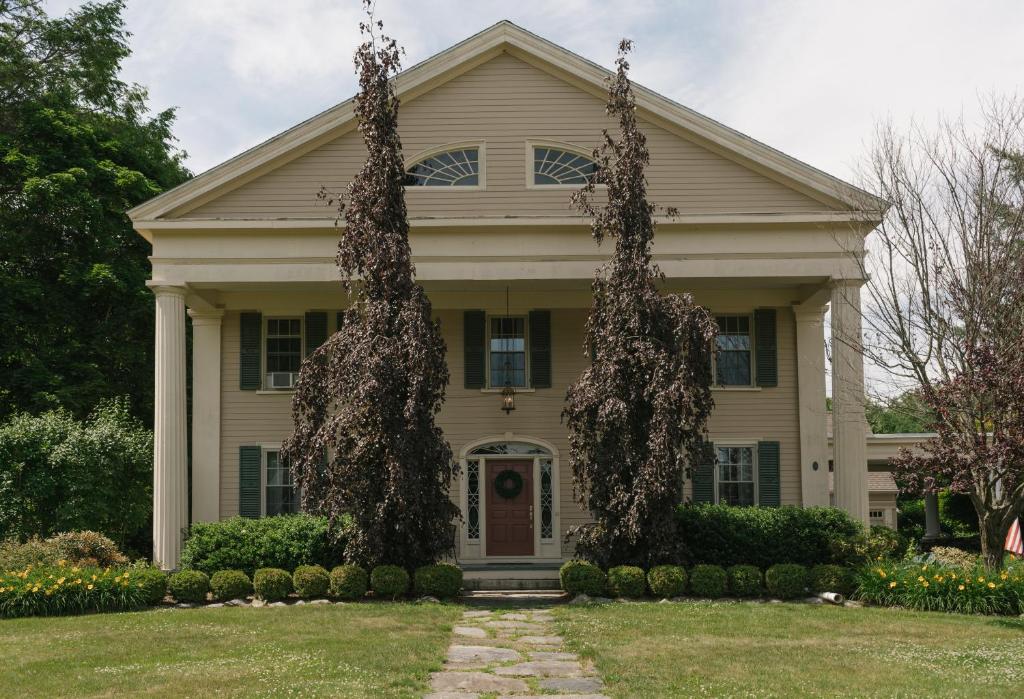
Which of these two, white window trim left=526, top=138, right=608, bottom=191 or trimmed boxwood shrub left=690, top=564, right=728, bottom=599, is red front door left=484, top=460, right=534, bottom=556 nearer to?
trimmed boxwood shrub left=690, top=564, right=728, bottom=599

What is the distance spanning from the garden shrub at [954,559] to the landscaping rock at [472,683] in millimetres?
7663

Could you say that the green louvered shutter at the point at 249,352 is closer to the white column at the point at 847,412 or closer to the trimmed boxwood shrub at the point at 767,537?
the trimmed boxwood shrub at the point at 767,537

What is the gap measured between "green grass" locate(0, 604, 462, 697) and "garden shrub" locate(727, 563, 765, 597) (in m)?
4.05

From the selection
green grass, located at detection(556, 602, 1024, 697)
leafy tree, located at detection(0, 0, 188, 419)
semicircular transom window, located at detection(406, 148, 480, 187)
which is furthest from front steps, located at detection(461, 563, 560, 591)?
leafy tree, located at detection(0, 0, 188, 419)

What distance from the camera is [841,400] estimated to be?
612 inches

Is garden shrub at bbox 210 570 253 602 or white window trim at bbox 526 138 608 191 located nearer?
garden shrub at bbox 210 570 253 602

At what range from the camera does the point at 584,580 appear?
13930mm

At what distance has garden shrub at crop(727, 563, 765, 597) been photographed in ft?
45.6

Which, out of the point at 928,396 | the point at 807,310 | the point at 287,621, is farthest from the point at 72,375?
the point at 928,396

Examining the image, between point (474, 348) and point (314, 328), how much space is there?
9.62 ft

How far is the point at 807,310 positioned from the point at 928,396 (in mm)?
5636

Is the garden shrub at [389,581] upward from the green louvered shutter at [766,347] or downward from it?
downward

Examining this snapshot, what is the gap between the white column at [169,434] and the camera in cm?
1569

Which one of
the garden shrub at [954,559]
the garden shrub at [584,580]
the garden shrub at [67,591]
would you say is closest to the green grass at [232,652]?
the garden shrub at [67,591]
